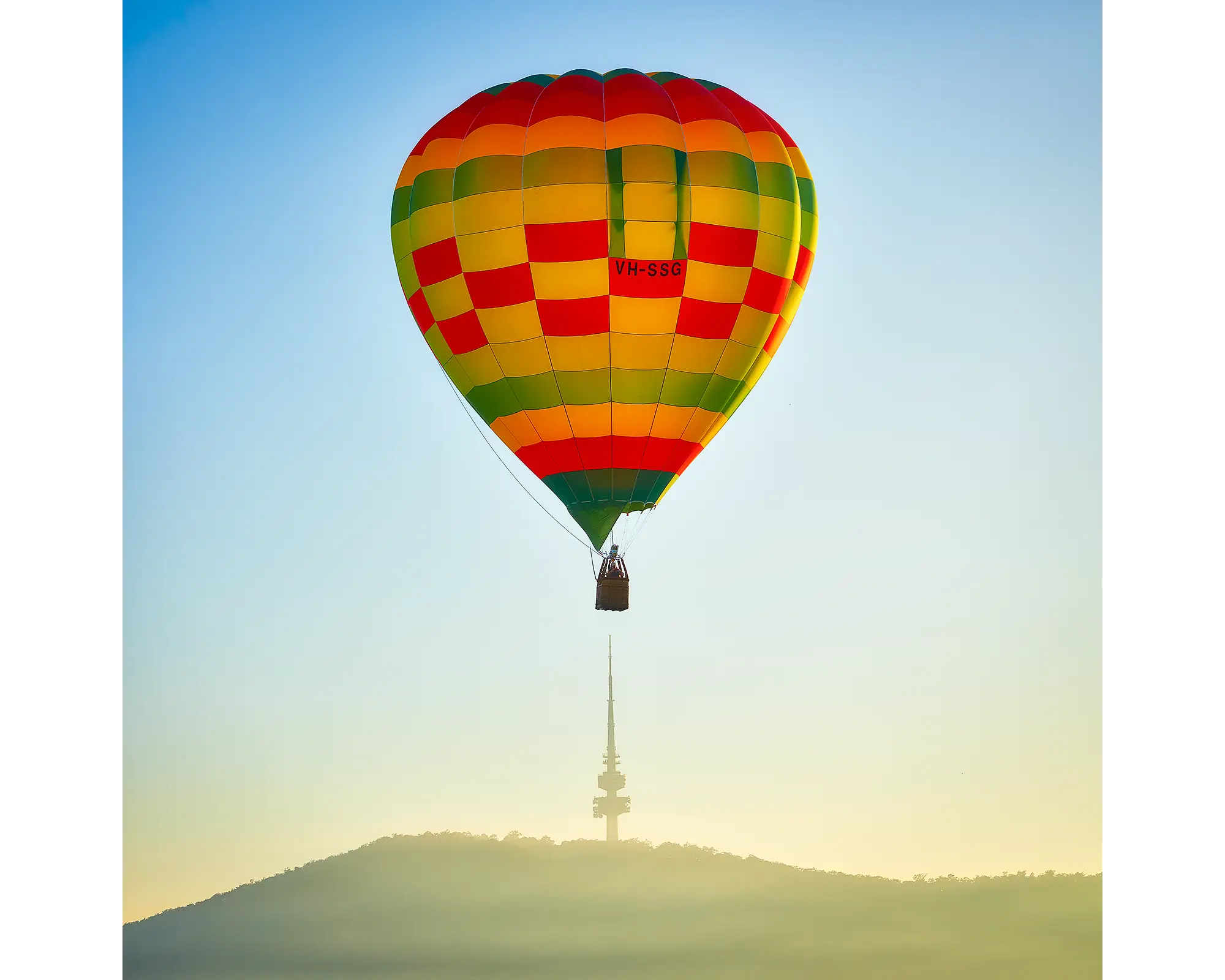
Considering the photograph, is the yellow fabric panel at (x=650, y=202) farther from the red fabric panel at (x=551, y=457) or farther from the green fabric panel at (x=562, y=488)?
the green fabric panel at (x=562, y=488)

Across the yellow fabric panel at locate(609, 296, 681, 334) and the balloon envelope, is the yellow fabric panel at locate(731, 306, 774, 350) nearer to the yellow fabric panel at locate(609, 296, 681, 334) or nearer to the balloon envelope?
the balloon envelope

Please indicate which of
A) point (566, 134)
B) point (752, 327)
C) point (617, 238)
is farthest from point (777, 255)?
point (566, 134)

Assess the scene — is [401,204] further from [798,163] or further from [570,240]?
[798,163]

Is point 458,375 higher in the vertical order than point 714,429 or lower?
higher

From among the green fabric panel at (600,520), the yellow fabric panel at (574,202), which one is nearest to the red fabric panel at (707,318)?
the yellow fabric panel at (574,202)
